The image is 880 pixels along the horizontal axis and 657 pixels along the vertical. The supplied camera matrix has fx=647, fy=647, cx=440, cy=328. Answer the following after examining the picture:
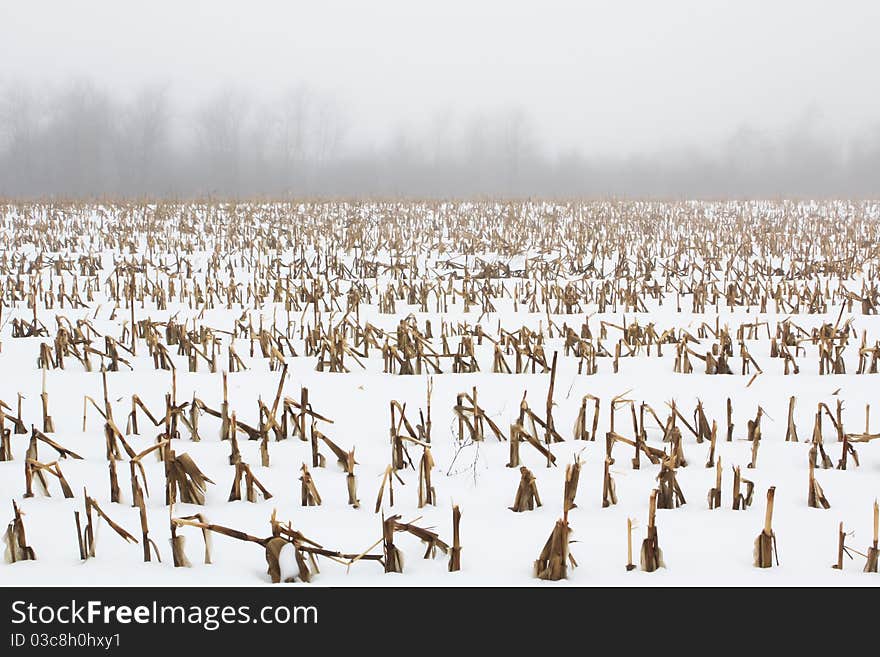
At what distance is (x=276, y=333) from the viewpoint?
6.07m

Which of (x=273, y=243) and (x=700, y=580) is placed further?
(x=273, y=243)

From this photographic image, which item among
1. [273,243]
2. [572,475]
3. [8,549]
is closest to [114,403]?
[8,549]

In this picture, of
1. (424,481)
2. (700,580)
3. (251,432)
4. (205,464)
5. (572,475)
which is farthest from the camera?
(251,432)

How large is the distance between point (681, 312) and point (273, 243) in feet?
27.6

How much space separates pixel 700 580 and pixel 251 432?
2.22m

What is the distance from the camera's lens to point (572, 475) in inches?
94.6

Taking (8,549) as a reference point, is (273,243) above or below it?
above
